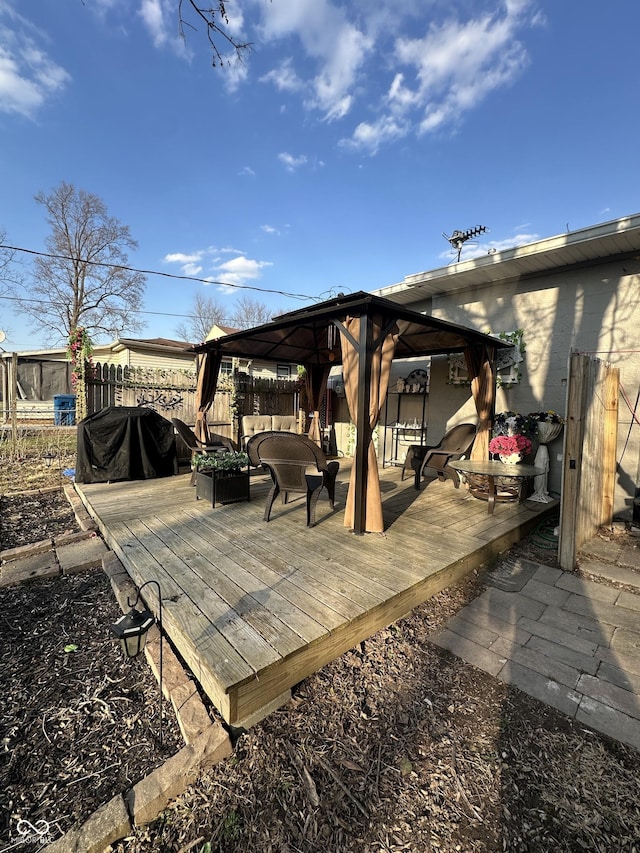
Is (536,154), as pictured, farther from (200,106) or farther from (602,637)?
(602,637)

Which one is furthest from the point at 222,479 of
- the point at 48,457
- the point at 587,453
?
the point at 48,457

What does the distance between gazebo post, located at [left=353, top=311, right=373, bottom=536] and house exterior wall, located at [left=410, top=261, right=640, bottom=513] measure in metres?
3.47

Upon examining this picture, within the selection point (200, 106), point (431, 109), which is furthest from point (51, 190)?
point (431, 109)

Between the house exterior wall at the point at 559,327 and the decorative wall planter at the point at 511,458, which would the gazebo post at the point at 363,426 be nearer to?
the decorative wall planter at the point at 511,458

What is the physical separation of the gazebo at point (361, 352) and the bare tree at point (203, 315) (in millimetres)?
21929

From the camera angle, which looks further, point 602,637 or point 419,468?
point 419,468

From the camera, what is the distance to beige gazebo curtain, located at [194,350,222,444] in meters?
5.96

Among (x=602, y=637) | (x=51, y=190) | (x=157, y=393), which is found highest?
(x=51, y=190)

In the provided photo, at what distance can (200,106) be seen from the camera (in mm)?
6039

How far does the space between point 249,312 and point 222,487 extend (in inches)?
1051

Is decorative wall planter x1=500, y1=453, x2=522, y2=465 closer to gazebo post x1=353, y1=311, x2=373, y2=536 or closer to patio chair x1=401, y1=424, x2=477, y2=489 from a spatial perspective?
patio chair x1=401, y1=424, x2=477, y2=489

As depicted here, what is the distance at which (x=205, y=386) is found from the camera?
20.0 feet

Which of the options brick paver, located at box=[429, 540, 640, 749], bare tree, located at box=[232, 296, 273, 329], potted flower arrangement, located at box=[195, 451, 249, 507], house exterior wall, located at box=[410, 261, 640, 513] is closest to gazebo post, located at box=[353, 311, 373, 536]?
brick paver, located at box=[429, 540, 640, 749]

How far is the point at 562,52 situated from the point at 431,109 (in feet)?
7.87
